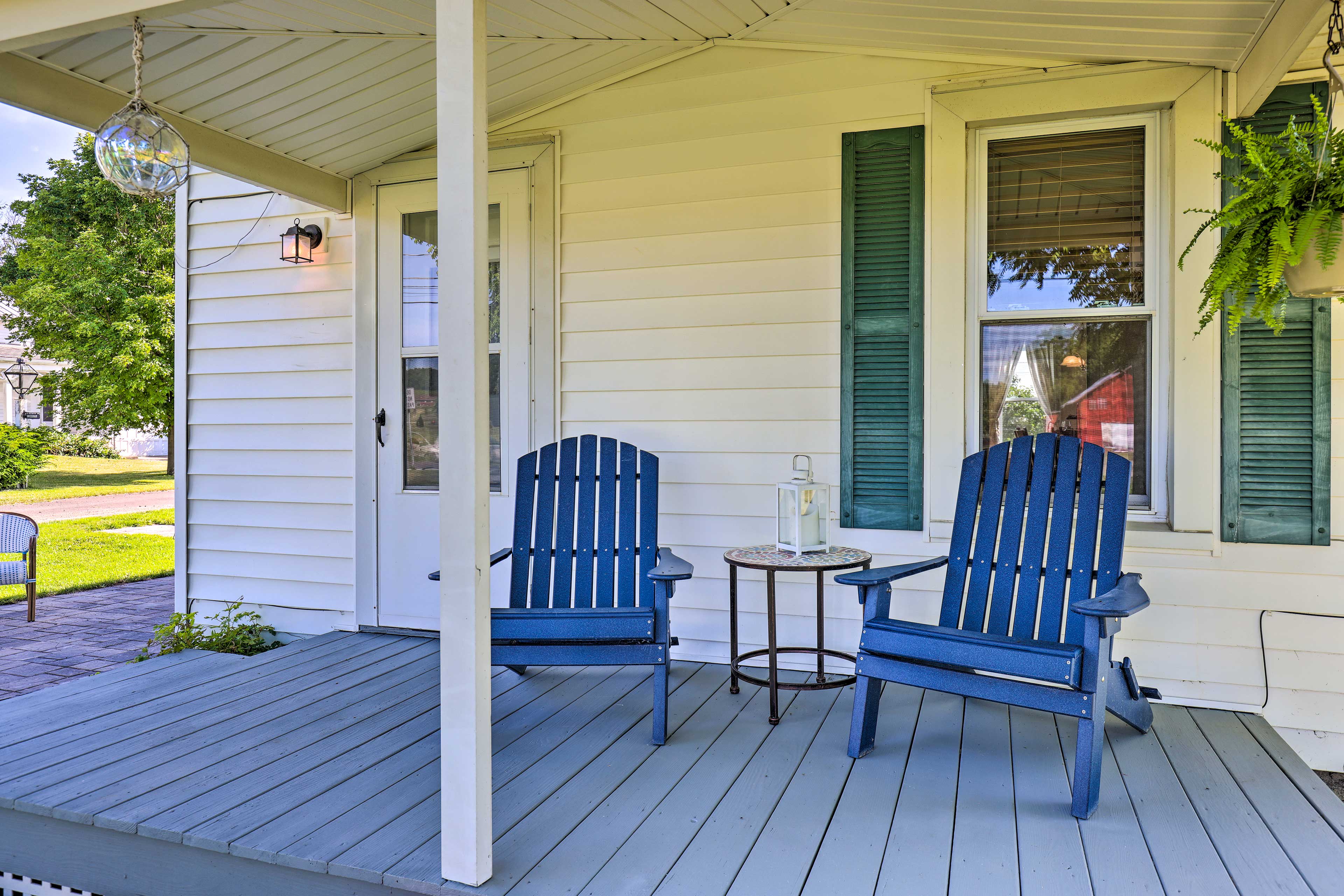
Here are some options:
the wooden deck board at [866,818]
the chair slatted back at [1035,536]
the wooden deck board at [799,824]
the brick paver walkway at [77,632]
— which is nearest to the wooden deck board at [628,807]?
the wooden deck board at [799,824]

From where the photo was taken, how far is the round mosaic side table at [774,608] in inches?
112

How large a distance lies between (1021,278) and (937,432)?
0.68 meters

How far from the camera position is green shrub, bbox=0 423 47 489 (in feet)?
40.5

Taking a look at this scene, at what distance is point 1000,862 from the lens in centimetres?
192

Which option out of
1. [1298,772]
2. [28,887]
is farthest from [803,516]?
[28,887]

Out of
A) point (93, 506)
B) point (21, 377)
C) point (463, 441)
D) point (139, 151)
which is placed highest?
point (21, 377)

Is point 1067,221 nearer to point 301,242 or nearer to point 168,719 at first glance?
point 301,242

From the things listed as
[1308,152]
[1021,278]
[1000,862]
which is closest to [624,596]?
[1000,862]

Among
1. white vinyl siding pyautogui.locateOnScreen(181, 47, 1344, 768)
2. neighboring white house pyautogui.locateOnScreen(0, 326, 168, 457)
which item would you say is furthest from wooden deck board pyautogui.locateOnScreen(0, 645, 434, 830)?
neighboring white house pyautogui.locateOnScreen(0, 326, 168, 457)

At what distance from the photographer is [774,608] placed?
2.84 meters

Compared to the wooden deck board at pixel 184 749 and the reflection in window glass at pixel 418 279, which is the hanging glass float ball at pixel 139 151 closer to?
the reflection in window glass at pixel 418 279

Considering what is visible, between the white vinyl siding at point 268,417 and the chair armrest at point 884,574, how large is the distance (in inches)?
105

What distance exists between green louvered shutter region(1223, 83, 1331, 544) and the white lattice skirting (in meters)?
3.78

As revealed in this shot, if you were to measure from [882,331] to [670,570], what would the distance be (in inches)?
52.2
